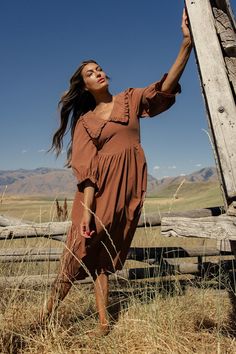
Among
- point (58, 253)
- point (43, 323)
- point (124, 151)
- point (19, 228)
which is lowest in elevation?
point (43, 323)

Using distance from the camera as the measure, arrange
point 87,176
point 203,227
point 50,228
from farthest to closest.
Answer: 1. point 50,228
2. point 87,176
3. point 203,227

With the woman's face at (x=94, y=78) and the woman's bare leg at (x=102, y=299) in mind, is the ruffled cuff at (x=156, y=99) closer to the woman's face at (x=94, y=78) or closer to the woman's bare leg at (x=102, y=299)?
the woman's face at (x=94, y=78)

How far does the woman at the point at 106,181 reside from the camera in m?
3.01

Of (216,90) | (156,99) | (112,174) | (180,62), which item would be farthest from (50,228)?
(216,90)

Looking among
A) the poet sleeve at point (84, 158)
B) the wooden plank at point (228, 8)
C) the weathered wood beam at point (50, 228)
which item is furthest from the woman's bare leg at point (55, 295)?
the wooden plank at point (228, 8)

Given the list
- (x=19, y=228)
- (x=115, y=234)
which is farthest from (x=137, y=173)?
(x=19, y=228)

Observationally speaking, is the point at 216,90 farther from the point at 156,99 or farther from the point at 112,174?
the point at 112,174

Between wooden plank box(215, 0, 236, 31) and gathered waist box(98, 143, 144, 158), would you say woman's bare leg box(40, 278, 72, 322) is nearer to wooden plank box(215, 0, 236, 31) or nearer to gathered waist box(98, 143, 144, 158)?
gathered waist box(98, 143, 144, 158)

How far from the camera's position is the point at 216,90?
220 cm

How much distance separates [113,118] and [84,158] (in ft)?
1.14

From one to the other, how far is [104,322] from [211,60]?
6.03ft

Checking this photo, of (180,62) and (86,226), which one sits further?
(86,226)

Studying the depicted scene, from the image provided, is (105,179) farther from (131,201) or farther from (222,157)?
(222,157)

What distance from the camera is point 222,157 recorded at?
2102 mm
